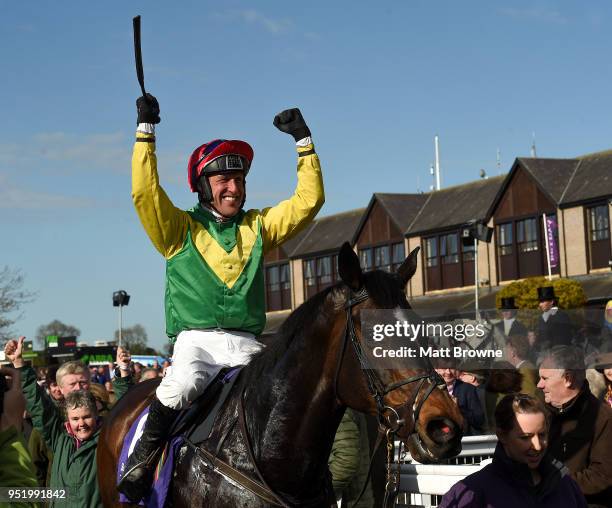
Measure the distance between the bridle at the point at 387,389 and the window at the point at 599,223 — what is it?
34687 millimetres

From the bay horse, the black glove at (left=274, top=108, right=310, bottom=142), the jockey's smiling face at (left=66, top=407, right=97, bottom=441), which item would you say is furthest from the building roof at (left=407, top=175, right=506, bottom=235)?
the bay horse

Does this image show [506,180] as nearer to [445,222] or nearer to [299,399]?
[445,222]

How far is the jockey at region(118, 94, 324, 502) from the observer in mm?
5055

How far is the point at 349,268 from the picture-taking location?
4410 mm

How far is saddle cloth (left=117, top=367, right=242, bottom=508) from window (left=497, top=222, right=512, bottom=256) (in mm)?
37902

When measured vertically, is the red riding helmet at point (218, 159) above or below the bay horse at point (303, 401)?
above

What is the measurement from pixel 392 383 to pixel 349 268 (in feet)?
1.86

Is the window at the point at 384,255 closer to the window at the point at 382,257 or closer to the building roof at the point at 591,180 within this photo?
the window at the point at 382,257

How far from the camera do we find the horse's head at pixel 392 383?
3.96m

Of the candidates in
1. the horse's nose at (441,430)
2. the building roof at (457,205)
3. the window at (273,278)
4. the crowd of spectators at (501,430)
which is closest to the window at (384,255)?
the building roof at (457,205)

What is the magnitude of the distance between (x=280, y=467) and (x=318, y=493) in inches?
9.3

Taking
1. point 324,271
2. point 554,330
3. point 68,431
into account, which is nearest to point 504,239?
point 324,271

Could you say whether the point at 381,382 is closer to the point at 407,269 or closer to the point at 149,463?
the point at 407,269

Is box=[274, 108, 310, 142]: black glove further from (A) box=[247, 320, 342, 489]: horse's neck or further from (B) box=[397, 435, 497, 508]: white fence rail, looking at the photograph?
(B) box=[397, 435, 497, 508]: white fence rail
